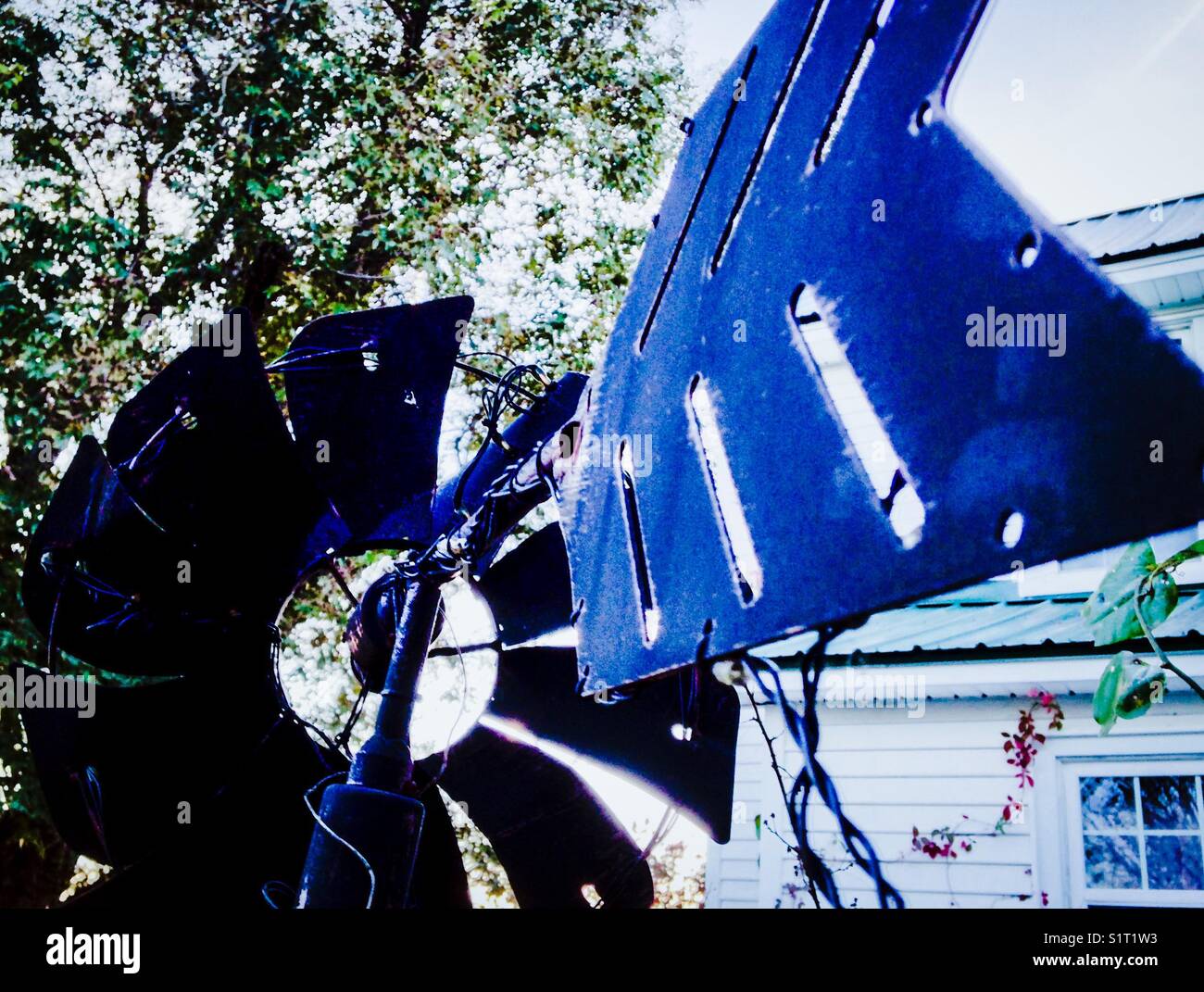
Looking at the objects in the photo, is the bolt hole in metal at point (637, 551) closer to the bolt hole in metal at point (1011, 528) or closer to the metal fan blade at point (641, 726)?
the bolt hole in metal at point (1011, 528)

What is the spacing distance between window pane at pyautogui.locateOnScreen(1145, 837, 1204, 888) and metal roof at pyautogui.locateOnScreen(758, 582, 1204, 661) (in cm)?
73

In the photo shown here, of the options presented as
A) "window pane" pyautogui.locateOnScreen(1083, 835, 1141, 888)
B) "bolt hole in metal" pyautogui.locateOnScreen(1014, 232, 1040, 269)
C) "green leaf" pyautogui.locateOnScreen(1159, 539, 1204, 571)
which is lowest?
"window pane" pyautogui.locateOnScreen(1083, 835, 1141, 888)

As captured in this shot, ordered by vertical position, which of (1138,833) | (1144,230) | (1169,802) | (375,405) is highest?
(1144,230)

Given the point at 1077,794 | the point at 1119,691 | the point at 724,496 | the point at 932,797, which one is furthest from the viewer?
the point at 932,797

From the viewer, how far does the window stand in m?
3.44

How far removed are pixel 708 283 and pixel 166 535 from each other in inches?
56.7

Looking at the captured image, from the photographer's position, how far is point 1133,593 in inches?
68.0

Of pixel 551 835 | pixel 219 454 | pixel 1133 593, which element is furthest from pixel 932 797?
pixel 219 454

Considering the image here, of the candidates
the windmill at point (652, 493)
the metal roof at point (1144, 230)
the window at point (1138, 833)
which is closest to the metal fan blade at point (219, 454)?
the windmill at point (652, 493)

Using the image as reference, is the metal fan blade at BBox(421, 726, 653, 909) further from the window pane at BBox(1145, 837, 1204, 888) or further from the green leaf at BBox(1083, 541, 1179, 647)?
the window pane at BBox(1145, 837, 1204, 888)

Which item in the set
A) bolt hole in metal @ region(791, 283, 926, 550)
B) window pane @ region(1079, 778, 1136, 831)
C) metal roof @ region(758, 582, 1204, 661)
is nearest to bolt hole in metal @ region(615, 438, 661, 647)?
bolt hole in metal @ region(791, 283, 926, 550)

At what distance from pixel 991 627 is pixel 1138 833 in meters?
0.90

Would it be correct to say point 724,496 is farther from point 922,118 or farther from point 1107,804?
point 1107,804
